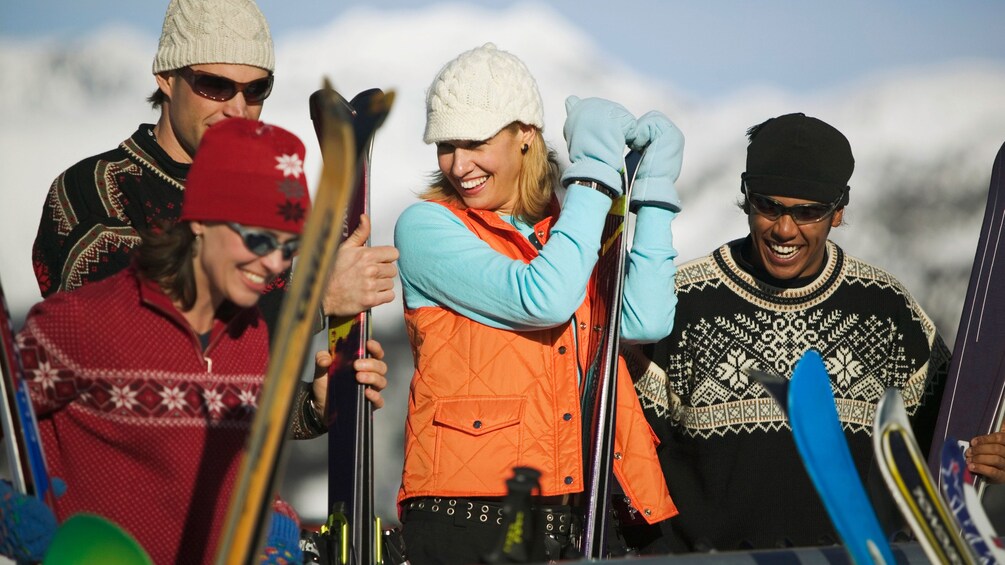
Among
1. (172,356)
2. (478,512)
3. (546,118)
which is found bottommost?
(478,512)

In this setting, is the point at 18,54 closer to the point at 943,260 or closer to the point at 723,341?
the point at 723,341

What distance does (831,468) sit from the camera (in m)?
1.61

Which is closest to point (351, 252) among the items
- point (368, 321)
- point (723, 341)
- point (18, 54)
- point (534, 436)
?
point (368, 321)

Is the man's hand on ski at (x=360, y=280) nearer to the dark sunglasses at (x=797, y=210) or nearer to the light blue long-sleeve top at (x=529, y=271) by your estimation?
the light blue long-sleeve top at (x=529, y=271)

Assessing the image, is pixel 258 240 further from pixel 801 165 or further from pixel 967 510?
pixel 801 165

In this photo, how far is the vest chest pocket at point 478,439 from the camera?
204cm

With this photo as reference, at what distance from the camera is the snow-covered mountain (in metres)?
4.04

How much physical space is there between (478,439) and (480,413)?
46mm

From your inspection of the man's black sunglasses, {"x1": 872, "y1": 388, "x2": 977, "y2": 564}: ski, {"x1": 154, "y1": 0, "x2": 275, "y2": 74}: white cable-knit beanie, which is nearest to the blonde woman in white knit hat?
the man's black sunglasses

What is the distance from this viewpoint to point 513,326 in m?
2.10

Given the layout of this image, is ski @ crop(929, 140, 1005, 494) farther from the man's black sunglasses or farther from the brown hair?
the brown hair

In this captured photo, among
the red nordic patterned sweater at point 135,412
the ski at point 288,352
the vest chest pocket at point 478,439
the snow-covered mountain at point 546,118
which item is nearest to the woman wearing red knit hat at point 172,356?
the red nordic patterned sweater at point 135,412

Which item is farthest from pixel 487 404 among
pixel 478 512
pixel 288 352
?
pixel 288 352

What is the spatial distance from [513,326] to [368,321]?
277mm
